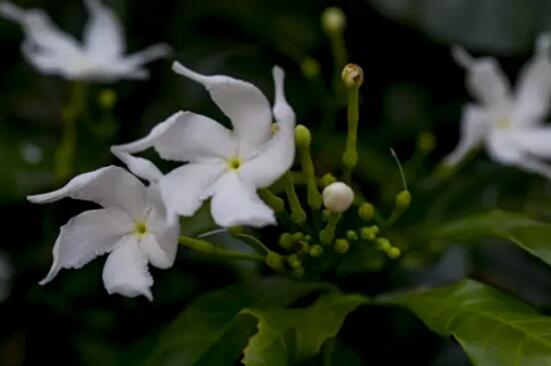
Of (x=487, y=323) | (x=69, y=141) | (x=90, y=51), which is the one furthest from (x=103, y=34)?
(x=487, y=323)

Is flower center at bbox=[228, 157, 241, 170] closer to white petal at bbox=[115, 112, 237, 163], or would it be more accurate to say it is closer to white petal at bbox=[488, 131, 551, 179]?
white petal at bbox=[115, 112, 237, 163]

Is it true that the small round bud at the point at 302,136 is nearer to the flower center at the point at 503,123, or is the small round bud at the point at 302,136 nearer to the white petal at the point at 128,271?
the white petal at the point at 128,271

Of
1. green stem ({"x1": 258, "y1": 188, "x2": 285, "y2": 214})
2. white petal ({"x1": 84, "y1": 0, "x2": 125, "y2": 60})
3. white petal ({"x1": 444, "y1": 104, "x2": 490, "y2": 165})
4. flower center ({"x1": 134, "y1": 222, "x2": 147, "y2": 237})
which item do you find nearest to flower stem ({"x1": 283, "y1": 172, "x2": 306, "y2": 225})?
green stem ({"x1": 258, "y1": 188, "x2": 285, "y2": 214})

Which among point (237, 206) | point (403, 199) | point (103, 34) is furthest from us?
point (103, 34)

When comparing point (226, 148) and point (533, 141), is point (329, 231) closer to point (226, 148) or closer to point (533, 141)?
point (226, 148)

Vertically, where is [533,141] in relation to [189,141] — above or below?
below

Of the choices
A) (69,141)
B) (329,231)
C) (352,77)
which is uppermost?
(352,77)
